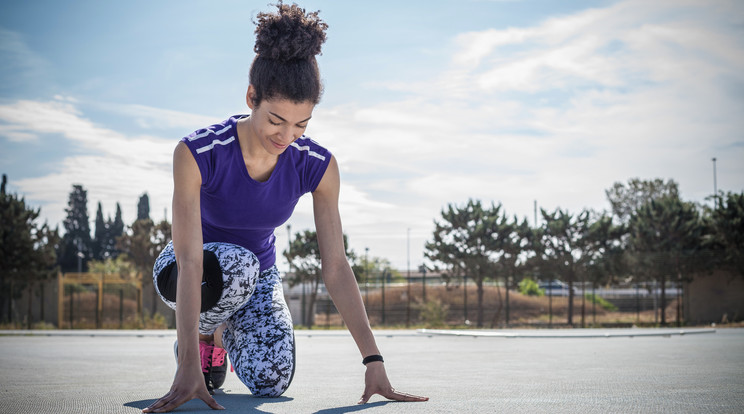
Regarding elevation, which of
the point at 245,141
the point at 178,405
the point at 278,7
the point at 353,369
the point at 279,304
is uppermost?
the point at 278,7

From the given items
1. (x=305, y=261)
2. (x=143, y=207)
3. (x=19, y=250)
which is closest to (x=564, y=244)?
(x=305, y=261)

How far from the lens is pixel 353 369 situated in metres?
5.51

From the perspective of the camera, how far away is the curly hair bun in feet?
9.09

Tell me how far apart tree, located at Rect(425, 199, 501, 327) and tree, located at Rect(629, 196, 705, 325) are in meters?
5.61

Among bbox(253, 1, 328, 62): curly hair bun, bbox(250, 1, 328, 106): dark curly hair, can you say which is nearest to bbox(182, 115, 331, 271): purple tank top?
bbox(250, 1, 328, 106): dark curly hair

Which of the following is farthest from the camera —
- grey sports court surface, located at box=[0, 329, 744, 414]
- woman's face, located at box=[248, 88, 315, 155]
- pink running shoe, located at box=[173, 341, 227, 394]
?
pink running shoe, located at box=[173, 341, 227, 394]

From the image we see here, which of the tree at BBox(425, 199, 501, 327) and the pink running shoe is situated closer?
the pink running shoe

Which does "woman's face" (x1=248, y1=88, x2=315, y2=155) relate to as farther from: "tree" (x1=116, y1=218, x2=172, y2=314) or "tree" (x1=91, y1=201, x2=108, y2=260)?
"tree" (x1=91, y1=201, x2=108, y2=260)

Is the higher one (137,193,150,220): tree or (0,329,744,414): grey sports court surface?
(137,193,150,220): tree

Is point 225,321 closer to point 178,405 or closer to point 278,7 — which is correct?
point 178,405

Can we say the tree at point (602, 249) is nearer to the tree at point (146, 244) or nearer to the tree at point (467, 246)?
the tree at point (467, 246)

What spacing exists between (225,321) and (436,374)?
5.85 ft

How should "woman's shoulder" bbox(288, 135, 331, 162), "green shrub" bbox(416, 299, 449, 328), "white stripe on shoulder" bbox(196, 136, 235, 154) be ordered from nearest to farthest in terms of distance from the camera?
"white stripe on shoulder" bbox(196, 136, 235, 154), "woman's shoulder" bbox(288, 135, 331, 162), "green shrub" bbox(416, 299, 449, 328)

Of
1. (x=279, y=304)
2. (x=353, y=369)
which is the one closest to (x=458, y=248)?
(x=353, y=369)
